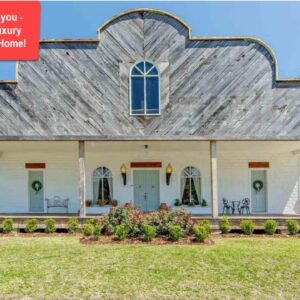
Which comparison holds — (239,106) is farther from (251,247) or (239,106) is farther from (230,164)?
(251,247)

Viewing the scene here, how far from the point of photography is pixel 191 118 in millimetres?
11648

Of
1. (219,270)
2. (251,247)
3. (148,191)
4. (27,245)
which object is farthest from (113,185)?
(219,270)

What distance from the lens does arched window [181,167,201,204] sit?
14.9m

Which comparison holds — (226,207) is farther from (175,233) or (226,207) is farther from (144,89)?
(144,89)

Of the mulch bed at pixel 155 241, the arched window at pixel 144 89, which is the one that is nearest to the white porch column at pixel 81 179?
the mulch bed at pixel 155 241

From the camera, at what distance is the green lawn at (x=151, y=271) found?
5.54 m

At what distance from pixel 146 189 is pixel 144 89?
5027mm

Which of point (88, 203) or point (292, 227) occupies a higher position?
point (88, 203)

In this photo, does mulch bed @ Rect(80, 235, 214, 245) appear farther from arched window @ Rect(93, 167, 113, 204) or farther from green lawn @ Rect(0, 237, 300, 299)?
arched window @ Rect(93, 167, 113, 204)

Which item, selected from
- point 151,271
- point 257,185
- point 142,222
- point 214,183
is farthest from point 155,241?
point 257,185

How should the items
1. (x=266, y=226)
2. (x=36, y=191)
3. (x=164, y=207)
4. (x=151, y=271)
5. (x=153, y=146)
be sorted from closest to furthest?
1. (x=151, y=271)
2. (x=266, y=226)
3. (x=164, y=207)
4. (x=153, y=146)
5. (x=36, y=191)

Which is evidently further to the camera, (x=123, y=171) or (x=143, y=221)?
(x=123, y=171)

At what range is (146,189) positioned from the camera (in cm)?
1496

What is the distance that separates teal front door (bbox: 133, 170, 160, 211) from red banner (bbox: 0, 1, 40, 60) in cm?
661
